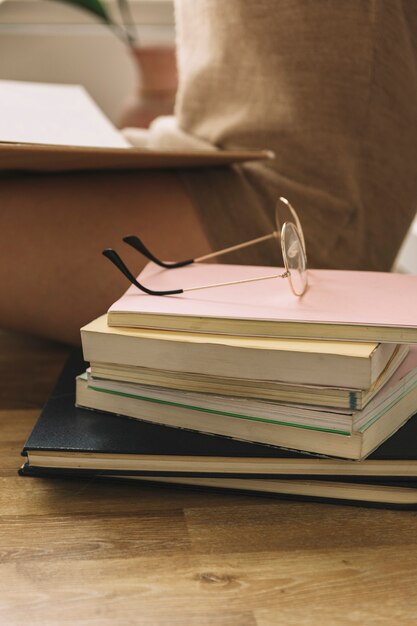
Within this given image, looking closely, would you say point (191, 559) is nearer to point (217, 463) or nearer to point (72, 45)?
point (217, 463)

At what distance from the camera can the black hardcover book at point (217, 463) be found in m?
0.65

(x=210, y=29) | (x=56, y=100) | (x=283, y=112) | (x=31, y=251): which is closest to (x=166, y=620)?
(x=31, y=251)

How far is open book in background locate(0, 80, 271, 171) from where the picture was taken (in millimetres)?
820

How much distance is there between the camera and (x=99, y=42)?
3393mm

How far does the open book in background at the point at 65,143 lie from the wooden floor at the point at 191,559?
346 millimetres

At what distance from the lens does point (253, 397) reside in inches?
25.6

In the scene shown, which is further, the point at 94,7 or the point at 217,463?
the point at 94,7

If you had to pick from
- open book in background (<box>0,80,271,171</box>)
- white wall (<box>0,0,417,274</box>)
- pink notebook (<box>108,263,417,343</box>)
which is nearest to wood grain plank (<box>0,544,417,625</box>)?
pink notebook (<box>108,263,417,343</box>)

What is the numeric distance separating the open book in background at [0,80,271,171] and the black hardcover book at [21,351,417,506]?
30cm

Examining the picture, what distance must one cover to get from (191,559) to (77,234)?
0.50 m

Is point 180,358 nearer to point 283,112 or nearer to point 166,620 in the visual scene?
point 166,620

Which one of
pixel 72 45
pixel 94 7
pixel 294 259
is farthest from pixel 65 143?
pixel 72 45

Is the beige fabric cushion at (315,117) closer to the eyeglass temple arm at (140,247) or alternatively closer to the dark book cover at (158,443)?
the eyeglass temple arm at (140,247)

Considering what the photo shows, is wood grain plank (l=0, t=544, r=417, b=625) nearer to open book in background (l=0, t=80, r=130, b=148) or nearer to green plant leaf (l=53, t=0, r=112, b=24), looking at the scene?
open book in background (l=0, t=80, r=130, b=148)
